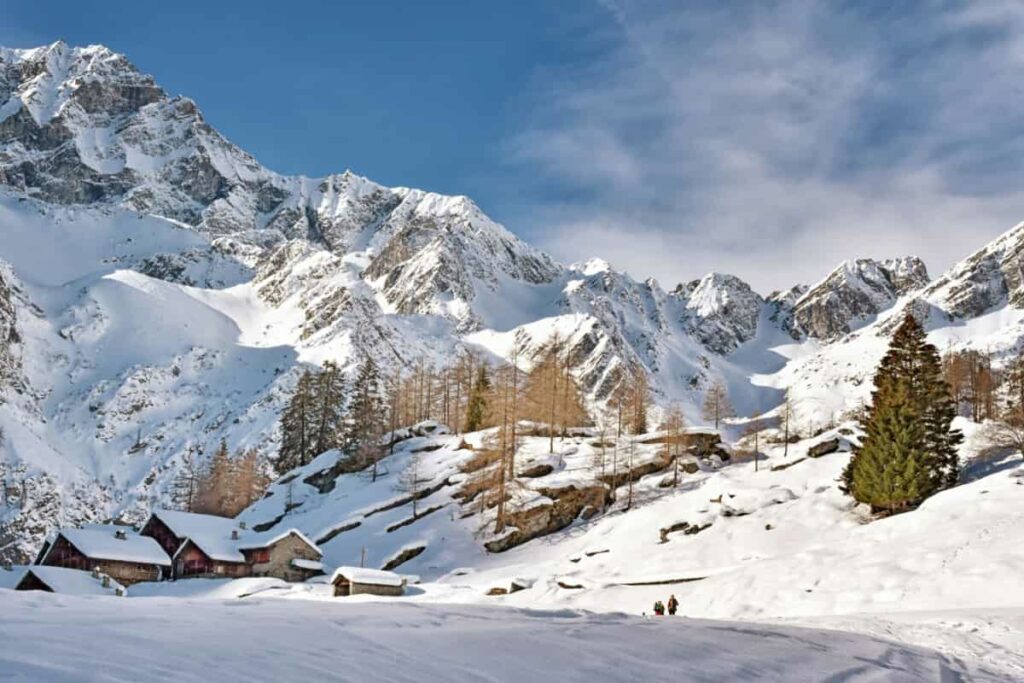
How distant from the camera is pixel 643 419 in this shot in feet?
275

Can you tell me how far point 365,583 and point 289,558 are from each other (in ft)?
51.7

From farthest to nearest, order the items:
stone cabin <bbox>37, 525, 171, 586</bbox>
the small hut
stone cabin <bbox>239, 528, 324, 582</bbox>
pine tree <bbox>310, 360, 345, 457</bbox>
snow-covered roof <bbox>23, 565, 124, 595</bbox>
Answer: pine tree <bbox>310, 360, 345, 457</bbox>
stone cabin <bbox>37, 525, 171, 586</bbox>
stone cabin <bbox>239, 528, 324, 582</bbox>
snow-covered roof <bbox>23, 565, 124, 595</bbox>
the small hut

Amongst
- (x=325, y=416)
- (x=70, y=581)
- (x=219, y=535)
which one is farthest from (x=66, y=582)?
(x=325, y=416)

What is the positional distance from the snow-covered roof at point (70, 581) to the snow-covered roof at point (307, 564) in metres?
11.7

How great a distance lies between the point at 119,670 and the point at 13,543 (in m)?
113

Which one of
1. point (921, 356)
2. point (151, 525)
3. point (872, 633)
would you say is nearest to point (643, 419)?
point (921, 356)

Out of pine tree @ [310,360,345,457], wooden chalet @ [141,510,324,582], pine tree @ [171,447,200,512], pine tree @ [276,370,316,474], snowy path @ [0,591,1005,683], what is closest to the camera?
snowy path @ [0,591,1005,683]

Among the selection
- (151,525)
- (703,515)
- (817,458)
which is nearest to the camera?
(703,515)

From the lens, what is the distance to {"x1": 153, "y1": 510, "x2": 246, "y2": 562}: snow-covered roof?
207 ft

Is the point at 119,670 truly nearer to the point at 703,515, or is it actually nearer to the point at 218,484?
the point at 703,515

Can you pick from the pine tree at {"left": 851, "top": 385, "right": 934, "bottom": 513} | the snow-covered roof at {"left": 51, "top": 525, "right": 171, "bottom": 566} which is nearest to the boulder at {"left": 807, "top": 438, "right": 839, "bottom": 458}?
the pine tree at {"left": 851, "top": 385, "right": 934, "bottom": 513}

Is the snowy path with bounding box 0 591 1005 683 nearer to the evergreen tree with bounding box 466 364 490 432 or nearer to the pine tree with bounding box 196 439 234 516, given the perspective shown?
the evergreen tree with bounding box 466 364 490 432

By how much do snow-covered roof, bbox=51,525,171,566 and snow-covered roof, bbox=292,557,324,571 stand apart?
11.7 metres

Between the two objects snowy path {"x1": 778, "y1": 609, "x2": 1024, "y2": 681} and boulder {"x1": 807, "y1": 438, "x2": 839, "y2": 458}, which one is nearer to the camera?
snowy path {"x1": 778, "y1": 609, "x2": 1024, "y2": 681}
